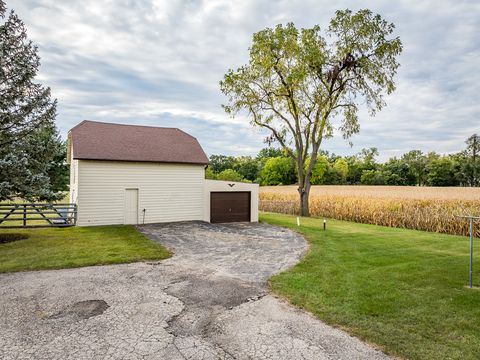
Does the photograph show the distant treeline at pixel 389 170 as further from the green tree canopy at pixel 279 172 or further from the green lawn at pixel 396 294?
the green lawn at pixel 396 294

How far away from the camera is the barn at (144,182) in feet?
53.8

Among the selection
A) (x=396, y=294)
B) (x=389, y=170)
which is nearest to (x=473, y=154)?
(x=389, y=170)

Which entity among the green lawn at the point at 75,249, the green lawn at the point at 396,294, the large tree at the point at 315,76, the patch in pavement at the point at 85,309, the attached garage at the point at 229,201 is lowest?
the green lawn at the point at 75,249

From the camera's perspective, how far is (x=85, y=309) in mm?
5922

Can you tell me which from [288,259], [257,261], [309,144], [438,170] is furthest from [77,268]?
[438,170]

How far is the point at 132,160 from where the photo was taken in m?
17.1

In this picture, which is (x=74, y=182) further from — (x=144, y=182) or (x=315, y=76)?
(x=315, y=76)

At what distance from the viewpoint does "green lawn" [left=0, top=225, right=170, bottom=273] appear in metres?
9.21

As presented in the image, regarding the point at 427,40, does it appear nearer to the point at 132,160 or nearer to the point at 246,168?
the point at 132,160

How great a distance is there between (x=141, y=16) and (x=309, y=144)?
48.2 feet

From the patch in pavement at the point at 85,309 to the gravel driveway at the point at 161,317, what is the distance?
0.02 m

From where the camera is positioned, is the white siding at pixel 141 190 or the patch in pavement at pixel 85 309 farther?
the white siding at pixel 141 190

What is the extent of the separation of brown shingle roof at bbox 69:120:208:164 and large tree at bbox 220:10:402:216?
4.54m

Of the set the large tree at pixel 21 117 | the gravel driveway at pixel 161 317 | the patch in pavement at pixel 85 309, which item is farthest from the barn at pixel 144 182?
the patch in pavement at pixel 85 309
